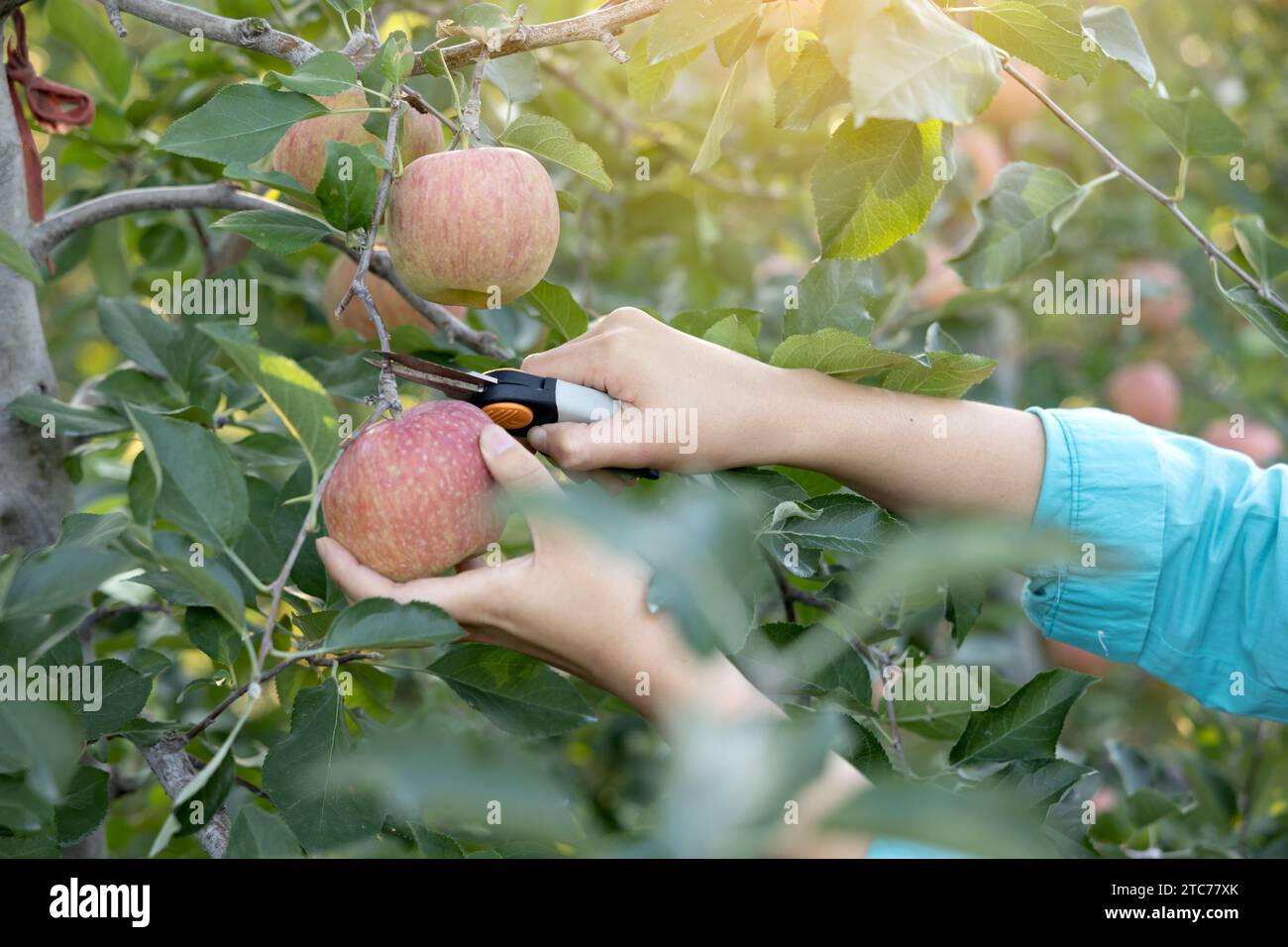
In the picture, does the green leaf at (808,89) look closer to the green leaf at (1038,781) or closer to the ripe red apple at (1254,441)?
the green leaf at (1038,781)

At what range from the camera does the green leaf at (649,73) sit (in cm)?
81

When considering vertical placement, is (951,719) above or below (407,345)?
below

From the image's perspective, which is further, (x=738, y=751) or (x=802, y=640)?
(x=802, y=640)

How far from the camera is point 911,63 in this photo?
0.59 meters

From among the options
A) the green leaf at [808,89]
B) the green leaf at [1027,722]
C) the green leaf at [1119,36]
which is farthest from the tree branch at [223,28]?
the green leaf at [1027,722]

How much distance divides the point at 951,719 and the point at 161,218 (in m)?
1.05

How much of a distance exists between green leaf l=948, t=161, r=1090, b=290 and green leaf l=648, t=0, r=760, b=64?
0.35 meters

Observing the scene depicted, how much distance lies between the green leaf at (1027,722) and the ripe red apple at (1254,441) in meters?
1.54

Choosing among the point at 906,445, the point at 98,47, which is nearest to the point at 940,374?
the point at 906,445

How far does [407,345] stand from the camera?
36.3 inches

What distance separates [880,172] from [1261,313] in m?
0.35

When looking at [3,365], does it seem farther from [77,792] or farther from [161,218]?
[161,218]
